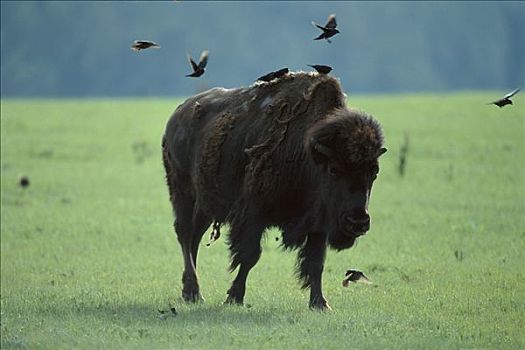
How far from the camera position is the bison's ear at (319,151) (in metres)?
9.96

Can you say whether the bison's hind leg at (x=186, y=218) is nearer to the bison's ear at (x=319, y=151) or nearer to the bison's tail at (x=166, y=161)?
the bison's tail at (x=166, y=161)

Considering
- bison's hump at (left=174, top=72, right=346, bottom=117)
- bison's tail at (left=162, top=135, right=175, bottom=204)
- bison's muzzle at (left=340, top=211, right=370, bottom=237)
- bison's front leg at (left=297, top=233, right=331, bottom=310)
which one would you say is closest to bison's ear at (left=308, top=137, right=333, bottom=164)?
bison's muzzle at (left=340, top=211, right=370, bottom=237)

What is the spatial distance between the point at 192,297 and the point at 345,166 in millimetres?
2501

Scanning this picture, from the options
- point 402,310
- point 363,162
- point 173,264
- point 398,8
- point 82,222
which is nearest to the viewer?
point 363,162

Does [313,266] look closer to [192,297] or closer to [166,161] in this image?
[192,297]

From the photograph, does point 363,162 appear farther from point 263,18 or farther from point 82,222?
point 263,18

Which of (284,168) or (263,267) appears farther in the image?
(263,267)

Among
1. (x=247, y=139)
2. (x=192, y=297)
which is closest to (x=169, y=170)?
(x=192, y=297)

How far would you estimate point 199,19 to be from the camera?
112875 millimetres

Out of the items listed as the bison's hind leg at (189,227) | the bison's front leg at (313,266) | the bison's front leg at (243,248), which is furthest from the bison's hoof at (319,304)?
the bison's hind leg at (189,227)

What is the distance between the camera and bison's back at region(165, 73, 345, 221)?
10562 mm

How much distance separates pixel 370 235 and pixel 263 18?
96591 millimetres

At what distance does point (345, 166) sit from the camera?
9.91m

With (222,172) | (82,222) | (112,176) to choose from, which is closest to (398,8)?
(112,176)
